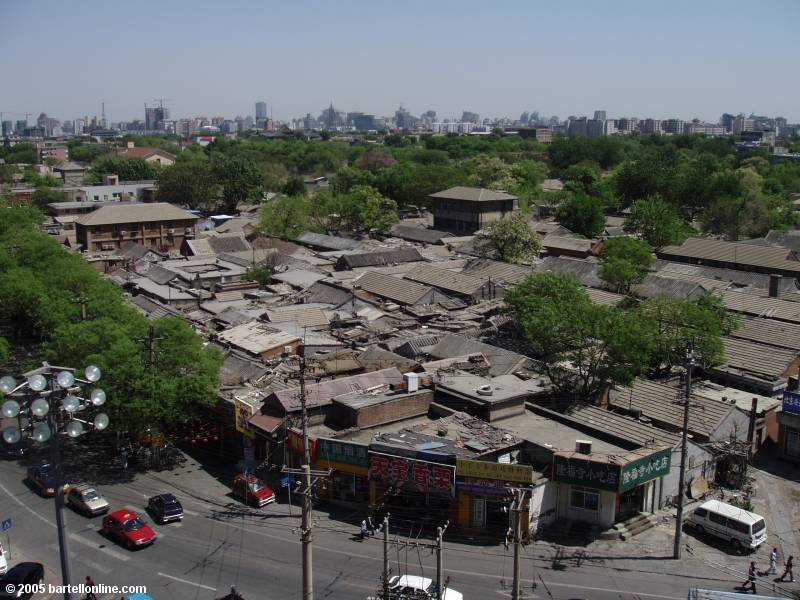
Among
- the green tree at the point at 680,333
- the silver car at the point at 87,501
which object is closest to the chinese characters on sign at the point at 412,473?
the silver car at the point at 87,501

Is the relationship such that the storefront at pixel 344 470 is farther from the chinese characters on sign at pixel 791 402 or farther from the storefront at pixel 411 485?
the chinese characters on sign at pixel 791 402

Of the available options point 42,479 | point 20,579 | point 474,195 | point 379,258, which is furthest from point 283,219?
point 20,579

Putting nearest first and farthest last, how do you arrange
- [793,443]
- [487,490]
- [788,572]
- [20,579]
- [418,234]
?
[20,579] < [788,572] < [487,490] < [793,443] < [418,234]

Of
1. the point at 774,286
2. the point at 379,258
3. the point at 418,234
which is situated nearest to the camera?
the point at 774,286

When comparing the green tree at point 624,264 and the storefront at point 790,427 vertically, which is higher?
the green tree at point 624,264

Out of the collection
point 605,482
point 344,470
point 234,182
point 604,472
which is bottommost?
point 344,470

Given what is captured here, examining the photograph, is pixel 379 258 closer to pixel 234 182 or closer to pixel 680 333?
pixel 680 333

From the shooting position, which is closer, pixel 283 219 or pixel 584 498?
pixel 584 498
